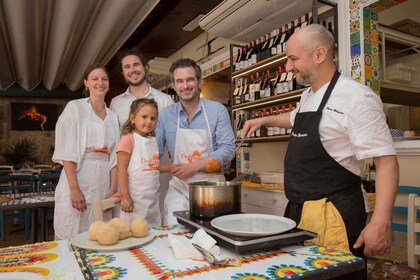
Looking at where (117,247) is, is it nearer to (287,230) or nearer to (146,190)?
(287,230)

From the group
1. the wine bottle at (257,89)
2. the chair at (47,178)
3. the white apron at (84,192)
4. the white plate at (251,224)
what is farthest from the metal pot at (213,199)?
the chair at (47,178)

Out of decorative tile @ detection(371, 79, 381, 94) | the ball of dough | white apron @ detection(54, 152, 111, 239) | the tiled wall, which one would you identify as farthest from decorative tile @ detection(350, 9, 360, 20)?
the ball of dough

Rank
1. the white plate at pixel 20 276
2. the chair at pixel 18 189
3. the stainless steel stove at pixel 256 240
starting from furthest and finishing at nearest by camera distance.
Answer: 1. the chair at pixel 18 189
2. the stainless steel stove at pixel 256 240
3. the white plate at pixel 20 276

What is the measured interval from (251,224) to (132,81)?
66.4 inches

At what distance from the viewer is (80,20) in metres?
5.47

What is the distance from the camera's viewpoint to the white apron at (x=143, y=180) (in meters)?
1.85

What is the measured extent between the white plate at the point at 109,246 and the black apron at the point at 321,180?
67 cm

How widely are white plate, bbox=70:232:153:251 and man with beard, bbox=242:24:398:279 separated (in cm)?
66

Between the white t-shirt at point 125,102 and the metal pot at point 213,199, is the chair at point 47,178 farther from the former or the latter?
the metal pot at point 213,199

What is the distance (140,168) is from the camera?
1878 millimetres

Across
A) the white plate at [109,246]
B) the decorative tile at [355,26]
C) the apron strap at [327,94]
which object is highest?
the decorative tile at [355,26]

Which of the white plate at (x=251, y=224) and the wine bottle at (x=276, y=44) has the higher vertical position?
the wine bottle at (x=276, y=44)

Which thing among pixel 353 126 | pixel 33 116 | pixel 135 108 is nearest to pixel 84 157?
pixel 135 108

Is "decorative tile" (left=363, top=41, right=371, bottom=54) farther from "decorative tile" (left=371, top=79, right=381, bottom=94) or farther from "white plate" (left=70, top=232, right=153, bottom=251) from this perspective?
"white plate" (left=70, top=232, right=153, bottom=251)
